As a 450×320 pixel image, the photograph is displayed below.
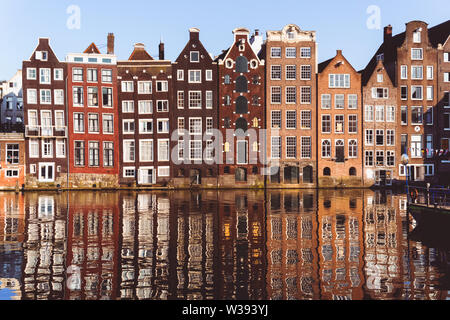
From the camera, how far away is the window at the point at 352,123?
70250 mm

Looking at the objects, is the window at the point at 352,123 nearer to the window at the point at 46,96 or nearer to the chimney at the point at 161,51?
the chimney at the point at 161,51

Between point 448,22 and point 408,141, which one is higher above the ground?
point 448,22

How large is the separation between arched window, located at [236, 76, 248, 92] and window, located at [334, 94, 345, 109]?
45.3 ft

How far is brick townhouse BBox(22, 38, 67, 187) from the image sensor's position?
63.8 metres

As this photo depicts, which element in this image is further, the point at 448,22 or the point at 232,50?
the point at 448,22

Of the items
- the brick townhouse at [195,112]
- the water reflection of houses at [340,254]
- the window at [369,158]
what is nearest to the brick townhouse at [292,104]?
the window at [369,158]

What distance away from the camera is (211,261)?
20172 millimetres

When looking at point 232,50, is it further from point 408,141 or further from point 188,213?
point 188,213

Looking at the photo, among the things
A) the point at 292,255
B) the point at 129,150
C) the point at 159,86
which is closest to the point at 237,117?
the point at 159,86

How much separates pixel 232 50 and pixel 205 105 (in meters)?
9.11

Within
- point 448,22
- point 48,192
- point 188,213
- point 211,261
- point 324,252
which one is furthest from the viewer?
point 448,22

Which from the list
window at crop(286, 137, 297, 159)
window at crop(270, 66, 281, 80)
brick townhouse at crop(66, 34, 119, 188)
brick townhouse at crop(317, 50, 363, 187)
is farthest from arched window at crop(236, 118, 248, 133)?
brick townhouse at crop(66, 34, 119, 188)
